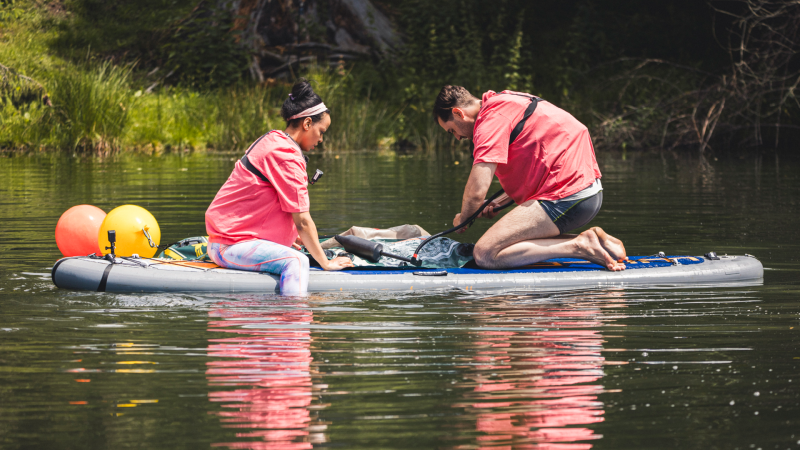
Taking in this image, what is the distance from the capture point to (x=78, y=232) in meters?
6.39

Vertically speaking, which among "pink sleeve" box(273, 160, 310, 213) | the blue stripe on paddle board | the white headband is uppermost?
the white headband

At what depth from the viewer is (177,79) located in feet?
73.9

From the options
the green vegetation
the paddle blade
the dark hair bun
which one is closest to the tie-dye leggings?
the paddle blade

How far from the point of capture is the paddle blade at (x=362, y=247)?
19.4 feet

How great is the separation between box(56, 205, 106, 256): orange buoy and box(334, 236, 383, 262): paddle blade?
178 cm

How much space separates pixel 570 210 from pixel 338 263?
1.51 m

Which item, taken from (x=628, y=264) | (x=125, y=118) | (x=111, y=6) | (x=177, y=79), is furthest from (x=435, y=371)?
(x=111, y=6)

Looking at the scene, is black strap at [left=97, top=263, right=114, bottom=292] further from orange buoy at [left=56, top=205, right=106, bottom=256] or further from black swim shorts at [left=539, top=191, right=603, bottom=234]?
black swim shorts at [left=539, top=191, right=603, bottom=234]

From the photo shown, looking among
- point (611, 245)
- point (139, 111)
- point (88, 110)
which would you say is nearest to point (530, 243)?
point (611, 245)

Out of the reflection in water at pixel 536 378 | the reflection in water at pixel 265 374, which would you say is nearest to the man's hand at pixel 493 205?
the reflection in water at pixel 536 378

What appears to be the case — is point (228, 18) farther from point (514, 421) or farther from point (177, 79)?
point (514, 421)

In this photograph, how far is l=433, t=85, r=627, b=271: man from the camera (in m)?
5.68

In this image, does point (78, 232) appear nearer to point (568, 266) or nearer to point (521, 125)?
point (521, 125)

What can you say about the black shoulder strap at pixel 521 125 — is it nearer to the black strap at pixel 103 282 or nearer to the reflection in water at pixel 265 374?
the reflection in water at pixel 265 374
